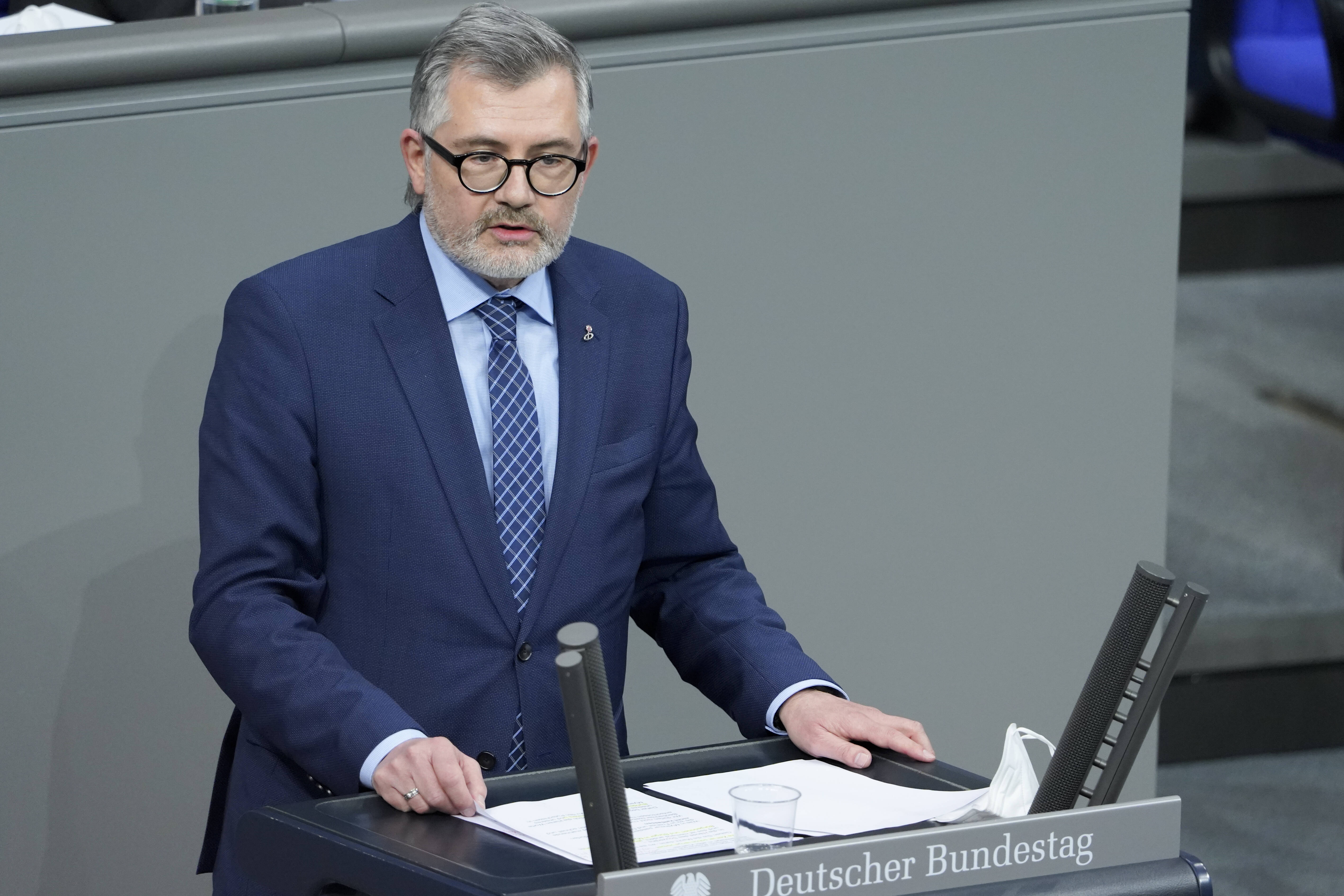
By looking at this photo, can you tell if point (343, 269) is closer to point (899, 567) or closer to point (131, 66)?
point (131, 66)

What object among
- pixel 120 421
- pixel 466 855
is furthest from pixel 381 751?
pixel 120 421

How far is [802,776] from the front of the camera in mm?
1687

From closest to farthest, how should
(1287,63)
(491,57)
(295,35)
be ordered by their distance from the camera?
(491,57), (295,35), (1287,63)

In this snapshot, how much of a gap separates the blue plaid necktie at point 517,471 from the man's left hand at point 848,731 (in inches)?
12.4

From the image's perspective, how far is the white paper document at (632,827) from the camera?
145 cm

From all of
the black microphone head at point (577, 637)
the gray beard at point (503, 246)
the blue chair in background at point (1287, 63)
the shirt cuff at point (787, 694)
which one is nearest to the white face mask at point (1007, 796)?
the shirt cuff at point (787, 694)

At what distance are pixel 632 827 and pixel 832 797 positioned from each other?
0.79 feet

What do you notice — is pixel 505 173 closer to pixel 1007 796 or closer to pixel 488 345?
pixel 488 345

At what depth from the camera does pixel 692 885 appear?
127cm

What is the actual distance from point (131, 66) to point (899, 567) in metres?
1.33

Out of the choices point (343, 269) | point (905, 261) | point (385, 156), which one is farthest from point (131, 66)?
point (905, 261)

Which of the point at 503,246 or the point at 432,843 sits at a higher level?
the point at 503,246

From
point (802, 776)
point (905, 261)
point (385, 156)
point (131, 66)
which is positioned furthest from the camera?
point (905, 261)

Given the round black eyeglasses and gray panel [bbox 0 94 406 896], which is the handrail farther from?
the round black eyeglasses
